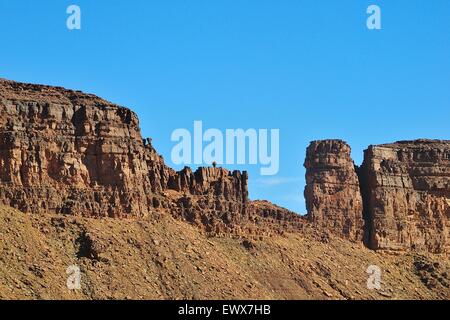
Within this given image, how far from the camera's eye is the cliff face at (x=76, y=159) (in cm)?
15225

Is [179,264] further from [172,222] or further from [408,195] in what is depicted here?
[408,195]

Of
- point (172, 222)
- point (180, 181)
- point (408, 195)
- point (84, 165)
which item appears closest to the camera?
point (84, 165)

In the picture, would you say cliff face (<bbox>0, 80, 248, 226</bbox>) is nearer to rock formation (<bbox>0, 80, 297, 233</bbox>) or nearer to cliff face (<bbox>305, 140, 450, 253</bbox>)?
rock formation (<bbox>0, 80, 297, 233</bbox>)

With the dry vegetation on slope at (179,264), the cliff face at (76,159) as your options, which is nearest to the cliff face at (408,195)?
the dry vegetation on slope at (179,264)

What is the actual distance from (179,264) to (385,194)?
34.6 metres

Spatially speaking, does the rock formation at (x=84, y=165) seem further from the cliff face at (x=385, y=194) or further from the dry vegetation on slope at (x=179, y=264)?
the cliff face at (x=385, y=194)

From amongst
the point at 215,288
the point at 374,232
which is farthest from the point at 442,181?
the point at 215,288

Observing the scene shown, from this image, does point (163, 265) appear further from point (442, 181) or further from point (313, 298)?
point (442, 181)

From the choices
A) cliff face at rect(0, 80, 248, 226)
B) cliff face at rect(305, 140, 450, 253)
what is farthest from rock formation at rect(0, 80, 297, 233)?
cliff face at rect(305, 140, 450, 253)

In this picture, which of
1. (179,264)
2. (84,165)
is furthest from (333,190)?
Result: (84,165)

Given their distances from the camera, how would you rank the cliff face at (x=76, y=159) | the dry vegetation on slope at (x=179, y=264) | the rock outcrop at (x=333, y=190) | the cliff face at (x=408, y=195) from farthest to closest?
the cliff face at (x=408, y=195)
the rock outcrop at (x=333, y=190)
the cliff face at (x=76, y=159)
the dry vegetation on slope at (x=179, y=264)

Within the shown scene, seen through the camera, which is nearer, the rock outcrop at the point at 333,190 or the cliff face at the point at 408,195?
the rock outcrop at the point at 333,190

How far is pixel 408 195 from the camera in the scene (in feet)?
602
